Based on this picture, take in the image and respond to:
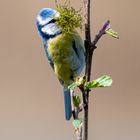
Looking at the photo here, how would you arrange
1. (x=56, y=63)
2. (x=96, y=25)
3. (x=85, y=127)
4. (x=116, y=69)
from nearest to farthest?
(x=85, y=127)
(x=56, y=63)
(x=96, y=25)
(x=116, y=69)

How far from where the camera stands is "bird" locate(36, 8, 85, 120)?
54 centimetres

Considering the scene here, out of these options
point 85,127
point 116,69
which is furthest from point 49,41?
point 116,69

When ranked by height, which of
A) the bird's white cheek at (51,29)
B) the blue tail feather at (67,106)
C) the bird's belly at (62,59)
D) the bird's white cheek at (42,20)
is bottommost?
the blue tail feather at (67,106)

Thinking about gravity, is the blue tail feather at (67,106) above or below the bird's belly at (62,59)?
below

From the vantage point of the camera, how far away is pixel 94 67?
1.63 meters

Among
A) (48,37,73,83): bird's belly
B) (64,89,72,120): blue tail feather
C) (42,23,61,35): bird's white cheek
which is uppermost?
(42,23,61,35): bird's white cheek

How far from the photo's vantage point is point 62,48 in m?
0.58

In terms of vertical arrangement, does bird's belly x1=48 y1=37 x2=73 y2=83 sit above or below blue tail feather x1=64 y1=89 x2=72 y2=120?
above

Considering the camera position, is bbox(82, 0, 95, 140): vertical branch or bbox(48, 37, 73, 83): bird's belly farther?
bbox(48, 37, 73, 83): bird's belly

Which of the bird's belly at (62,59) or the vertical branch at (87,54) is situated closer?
the vertical branch at (87,54)

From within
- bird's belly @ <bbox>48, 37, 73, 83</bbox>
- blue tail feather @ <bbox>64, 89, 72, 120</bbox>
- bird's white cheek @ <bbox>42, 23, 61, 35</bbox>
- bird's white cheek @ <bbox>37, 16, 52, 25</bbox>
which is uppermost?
bird's white cheek @ <bbox>37, 16, 52, 25</bbox>

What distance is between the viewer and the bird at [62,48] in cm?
54

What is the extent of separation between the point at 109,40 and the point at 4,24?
36 cm

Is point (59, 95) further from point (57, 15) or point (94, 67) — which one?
point (57, 15)
